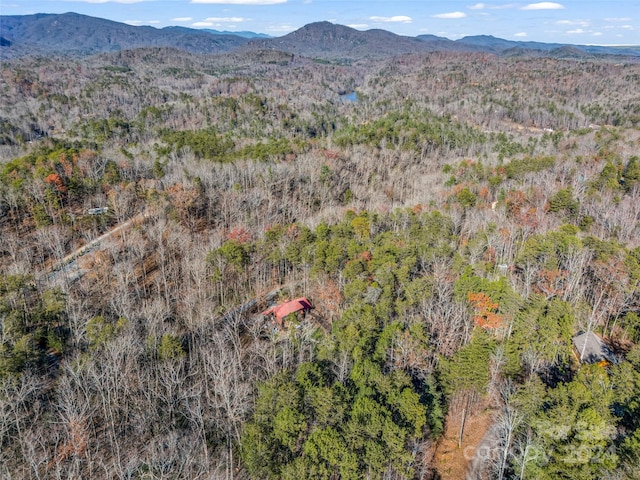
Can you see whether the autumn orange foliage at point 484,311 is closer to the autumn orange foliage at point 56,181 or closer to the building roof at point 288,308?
the building roof at point 288,308

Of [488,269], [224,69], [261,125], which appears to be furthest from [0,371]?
[224,69]

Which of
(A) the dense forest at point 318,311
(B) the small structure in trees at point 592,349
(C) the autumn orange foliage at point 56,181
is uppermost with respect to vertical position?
(C) the autumn orange foliage at point 56,181

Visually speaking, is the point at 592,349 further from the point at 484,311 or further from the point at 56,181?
the point at 56,181

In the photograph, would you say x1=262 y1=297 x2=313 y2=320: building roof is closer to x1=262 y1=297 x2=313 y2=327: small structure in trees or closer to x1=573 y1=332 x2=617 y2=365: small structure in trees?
x1=262 y1=297 x2=313 y2=327: small structure in trees

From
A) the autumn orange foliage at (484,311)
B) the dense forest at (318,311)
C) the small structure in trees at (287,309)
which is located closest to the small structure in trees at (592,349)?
the dense forest at (318,311)

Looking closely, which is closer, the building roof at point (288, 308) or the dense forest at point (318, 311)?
the dense forest at point (318, 311)

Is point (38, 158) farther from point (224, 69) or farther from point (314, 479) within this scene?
point (224, 69)
